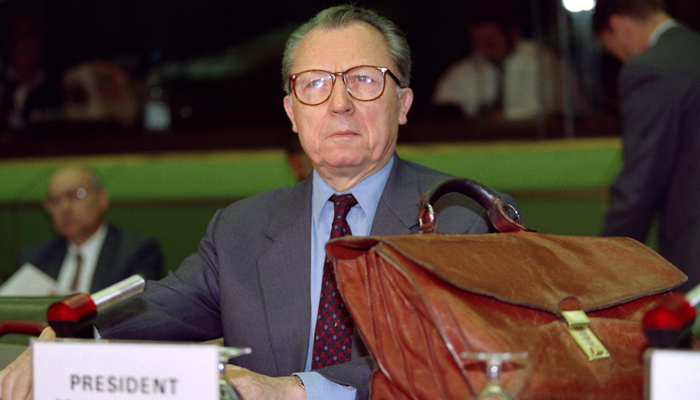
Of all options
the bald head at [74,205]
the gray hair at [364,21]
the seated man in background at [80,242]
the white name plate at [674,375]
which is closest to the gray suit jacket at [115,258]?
the seated man in background at [80,242]

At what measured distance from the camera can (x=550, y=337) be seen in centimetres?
81

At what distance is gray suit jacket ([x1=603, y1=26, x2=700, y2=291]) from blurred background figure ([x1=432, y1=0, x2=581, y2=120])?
1052 millimetres

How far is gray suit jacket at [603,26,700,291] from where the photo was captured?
2.13 m

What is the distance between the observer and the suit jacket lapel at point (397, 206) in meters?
1.30

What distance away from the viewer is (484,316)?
80cm

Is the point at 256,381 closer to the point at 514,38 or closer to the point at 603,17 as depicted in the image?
the point at 603,17

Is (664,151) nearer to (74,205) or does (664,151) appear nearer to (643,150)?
(643,150)

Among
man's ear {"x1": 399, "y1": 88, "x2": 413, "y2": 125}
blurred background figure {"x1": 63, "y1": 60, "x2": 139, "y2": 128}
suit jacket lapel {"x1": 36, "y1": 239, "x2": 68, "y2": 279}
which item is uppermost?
blurred background figure {"x1": 63, "y1": 60, "x2": 139, "y2": 128}

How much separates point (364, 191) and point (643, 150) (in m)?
1.19

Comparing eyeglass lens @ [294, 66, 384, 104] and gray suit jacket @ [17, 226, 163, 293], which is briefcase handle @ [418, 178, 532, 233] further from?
gray suit jacket @ [17, 226, 163, 293]

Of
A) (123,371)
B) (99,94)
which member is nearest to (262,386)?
(123,371)

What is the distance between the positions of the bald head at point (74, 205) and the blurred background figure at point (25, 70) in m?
1.40

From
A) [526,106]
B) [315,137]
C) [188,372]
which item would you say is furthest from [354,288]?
[526,106]

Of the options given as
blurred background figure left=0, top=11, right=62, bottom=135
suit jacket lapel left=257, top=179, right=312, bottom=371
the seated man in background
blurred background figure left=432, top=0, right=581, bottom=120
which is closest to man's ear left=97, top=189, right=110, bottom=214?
the seated man in background
